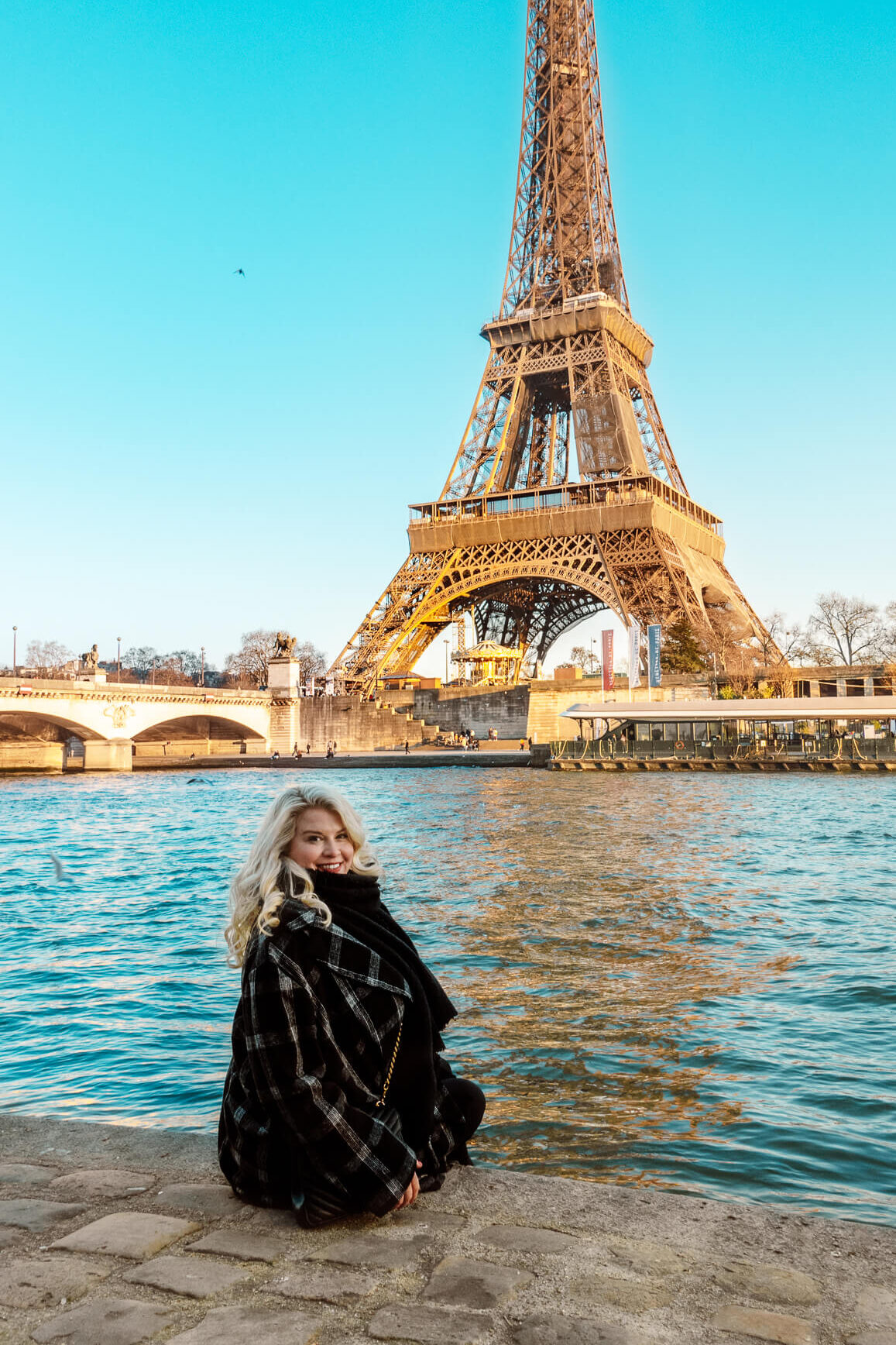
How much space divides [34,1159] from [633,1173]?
2579 millimetres

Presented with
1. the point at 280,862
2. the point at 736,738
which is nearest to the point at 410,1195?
the point at 280,862

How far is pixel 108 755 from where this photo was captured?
2287 inches

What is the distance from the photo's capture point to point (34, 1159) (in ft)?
14.0

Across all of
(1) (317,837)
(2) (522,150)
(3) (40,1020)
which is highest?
(2) (522,150)

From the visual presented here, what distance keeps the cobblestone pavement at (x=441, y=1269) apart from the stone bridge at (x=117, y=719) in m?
48.0

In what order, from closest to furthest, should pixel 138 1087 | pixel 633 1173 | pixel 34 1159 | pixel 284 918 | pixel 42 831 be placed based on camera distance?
1. pixel 284 918
2. pixel 34 1159
3. pixel 633 1173
4. pixel 138 1087
5. pixel 42 831

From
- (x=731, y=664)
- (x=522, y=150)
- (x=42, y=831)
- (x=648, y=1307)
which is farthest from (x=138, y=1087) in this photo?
(x=522, y=150)

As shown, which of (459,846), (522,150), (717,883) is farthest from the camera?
(522,150)

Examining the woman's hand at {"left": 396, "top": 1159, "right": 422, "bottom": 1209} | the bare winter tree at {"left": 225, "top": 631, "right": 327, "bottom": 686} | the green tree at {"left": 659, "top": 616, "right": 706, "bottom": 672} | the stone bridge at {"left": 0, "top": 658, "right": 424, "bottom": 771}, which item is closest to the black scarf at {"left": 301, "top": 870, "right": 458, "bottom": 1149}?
the woman's hand at {"left": 396, "top": 1159, "right": 422, "bottom": 1209}

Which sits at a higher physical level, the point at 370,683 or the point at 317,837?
the point at 370,683

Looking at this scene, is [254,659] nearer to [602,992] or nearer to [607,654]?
[607,654]

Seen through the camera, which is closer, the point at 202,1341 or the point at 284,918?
the point at 202,1341

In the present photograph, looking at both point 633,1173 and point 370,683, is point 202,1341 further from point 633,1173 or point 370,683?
point 370,683

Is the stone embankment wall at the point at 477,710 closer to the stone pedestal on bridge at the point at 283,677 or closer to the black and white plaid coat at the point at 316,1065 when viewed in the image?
the stone pedestal on bridge at the point at 283,677
